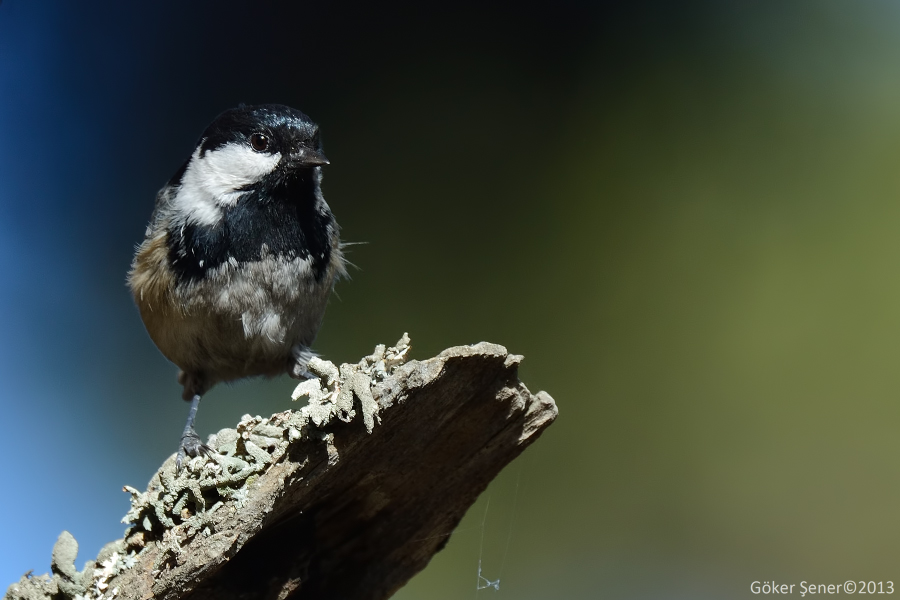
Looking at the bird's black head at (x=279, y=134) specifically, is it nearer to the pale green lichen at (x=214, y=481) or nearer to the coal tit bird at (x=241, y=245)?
the coal tit bird at (x=241, y=245)

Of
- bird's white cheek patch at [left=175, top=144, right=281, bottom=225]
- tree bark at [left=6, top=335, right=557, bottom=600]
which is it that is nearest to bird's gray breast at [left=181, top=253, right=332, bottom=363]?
bird's white cheek patch at [left=175, top=144, right=281, bottom=225]

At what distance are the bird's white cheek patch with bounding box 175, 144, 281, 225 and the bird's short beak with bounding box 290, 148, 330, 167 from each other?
0.04 m

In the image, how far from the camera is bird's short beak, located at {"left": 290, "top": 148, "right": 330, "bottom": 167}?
1459 millimetres

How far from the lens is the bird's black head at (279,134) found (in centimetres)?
149

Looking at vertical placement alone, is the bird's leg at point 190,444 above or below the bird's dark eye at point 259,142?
below

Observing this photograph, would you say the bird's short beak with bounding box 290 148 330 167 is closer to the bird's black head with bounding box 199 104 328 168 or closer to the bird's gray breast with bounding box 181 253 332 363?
the bird's black head with bounding box 199 104 328 168

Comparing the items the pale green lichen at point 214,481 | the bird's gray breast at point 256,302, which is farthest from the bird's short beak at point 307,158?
the pale green lichen at point 214,481

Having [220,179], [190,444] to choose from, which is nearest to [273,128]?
[220,179]

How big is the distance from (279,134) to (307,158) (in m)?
0.09

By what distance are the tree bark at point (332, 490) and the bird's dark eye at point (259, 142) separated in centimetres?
64

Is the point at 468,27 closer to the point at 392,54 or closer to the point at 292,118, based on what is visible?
the point at 392,54

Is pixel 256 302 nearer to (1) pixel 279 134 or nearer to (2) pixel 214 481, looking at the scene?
(1) pixel 279 134

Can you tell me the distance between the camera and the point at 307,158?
1.47m

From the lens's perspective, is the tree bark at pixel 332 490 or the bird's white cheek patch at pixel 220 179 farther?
the bird's white cheek patch at pixel 220 179
